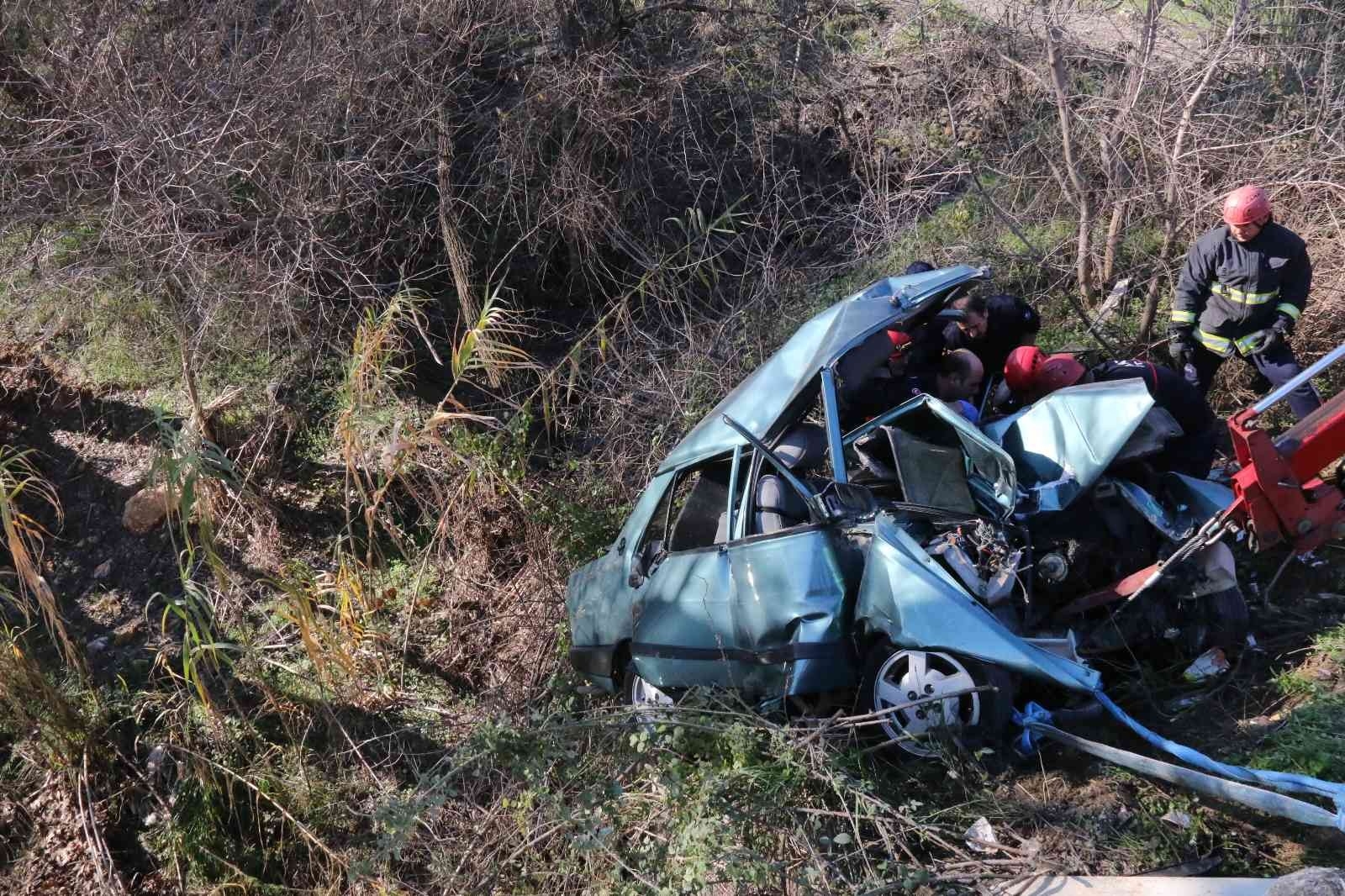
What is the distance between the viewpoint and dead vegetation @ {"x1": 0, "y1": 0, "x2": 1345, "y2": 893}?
4473 millimetres

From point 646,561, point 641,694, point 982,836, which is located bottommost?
point 641,694

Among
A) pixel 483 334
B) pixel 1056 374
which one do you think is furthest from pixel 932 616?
pixel 483 334

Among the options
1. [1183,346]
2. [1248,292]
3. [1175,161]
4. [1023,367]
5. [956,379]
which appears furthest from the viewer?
[1175,161]

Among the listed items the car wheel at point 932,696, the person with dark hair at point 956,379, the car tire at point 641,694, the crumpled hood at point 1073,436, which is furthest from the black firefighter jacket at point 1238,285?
the car tire at point 641,694

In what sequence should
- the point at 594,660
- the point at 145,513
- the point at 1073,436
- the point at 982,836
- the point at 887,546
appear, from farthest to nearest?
the point at 145,513 → the point at 594,660 → the point at 1073,436 → the point at 887,546 → the point at 982,836

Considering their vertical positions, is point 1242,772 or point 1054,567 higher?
point 1054,567

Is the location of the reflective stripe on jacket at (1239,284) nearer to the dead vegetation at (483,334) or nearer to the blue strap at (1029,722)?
the dead vegetation at (483,334)

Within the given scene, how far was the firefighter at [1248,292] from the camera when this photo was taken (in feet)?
18.7

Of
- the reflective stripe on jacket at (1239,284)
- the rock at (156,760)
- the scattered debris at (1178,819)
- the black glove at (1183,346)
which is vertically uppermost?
the reflective stripe on jacket at (1239,284)

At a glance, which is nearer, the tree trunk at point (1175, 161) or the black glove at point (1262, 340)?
the black glove at point (1262, 340)

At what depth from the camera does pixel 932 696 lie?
13.5 feet

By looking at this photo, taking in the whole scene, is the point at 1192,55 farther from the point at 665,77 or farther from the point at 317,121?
the point at 317,121

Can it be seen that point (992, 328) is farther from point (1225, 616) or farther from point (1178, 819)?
point (1178, 819)

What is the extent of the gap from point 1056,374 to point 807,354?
4.74 ft
